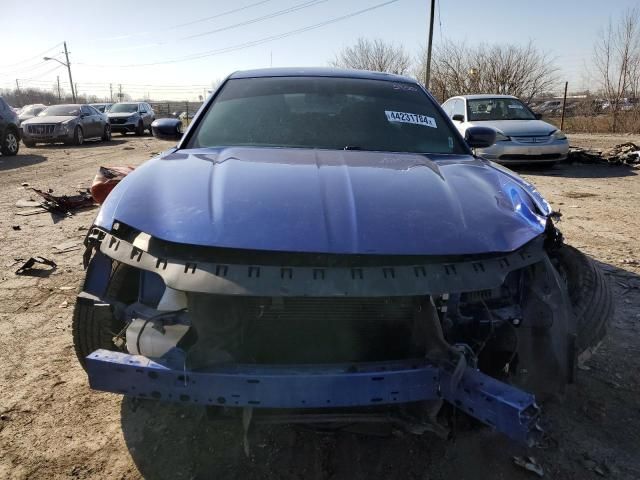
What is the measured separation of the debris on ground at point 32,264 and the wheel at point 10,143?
11.2m

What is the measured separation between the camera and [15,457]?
2123 mm

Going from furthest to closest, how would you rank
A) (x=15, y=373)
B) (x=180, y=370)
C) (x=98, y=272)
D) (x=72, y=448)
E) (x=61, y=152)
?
1. (x=61, y=152)
2. (x=15, y=373)
3. (x=72, y=448)
4. (x=98, y=272)
5. (x=180, y=370)

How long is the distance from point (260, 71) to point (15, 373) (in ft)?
8.02

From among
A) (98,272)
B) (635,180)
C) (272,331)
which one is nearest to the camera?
(272,331)

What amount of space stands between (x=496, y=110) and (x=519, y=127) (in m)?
0.97

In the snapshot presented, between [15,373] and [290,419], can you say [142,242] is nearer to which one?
[290,419]

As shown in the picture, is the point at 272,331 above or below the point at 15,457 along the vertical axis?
above

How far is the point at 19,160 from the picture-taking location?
13312 mm

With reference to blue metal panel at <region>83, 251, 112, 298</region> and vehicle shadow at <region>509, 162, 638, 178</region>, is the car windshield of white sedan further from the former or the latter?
blue metal panel at <region>83, 251, 112, 298</region>

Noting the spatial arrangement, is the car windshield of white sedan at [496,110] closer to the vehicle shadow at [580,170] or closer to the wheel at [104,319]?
the vehicle shadow at [580,170]

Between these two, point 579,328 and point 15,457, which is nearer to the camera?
point 15,457

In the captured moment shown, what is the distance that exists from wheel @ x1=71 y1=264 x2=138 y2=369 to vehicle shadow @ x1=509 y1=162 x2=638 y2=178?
31.9ft

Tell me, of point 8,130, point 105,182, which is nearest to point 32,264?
point 105,182

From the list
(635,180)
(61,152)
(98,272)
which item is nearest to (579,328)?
(98,272)
